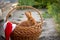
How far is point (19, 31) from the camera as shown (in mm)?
2090

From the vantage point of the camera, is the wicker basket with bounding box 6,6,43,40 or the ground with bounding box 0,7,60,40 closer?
the wicker basket with bounding box 6,6,43,40

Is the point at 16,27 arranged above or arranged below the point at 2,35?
above

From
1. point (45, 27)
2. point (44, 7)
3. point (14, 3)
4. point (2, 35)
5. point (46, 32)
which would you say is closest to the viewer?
point (2, 35)

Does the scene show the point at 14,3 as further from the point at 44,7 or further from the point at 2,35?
the point at 2,35

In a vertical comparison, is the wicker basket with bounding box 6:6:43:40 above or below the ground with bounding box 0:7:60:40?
above

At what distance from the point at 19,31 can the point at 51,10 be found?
2.29ft

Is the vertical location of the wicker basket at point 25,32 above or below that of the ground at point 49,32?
above

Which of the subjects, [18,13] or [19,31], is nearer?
[19,31]

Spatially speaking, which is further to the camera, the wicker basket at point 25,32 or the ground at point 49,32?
the ground at point 49,32

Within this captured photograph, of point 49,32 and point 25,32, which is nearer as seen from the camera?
point 25,32

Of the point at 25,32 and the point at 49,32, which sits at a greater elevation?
the point at 25,32

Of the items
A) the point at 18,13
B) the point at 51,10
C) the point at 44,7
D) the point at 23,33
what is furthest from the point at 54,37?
the point at 44,7

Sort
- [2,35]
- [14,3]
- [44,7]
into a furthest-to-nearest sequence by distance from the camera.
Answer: [44,7], [14,3], [2,35]

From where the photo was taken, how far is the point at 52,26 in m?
2.92
